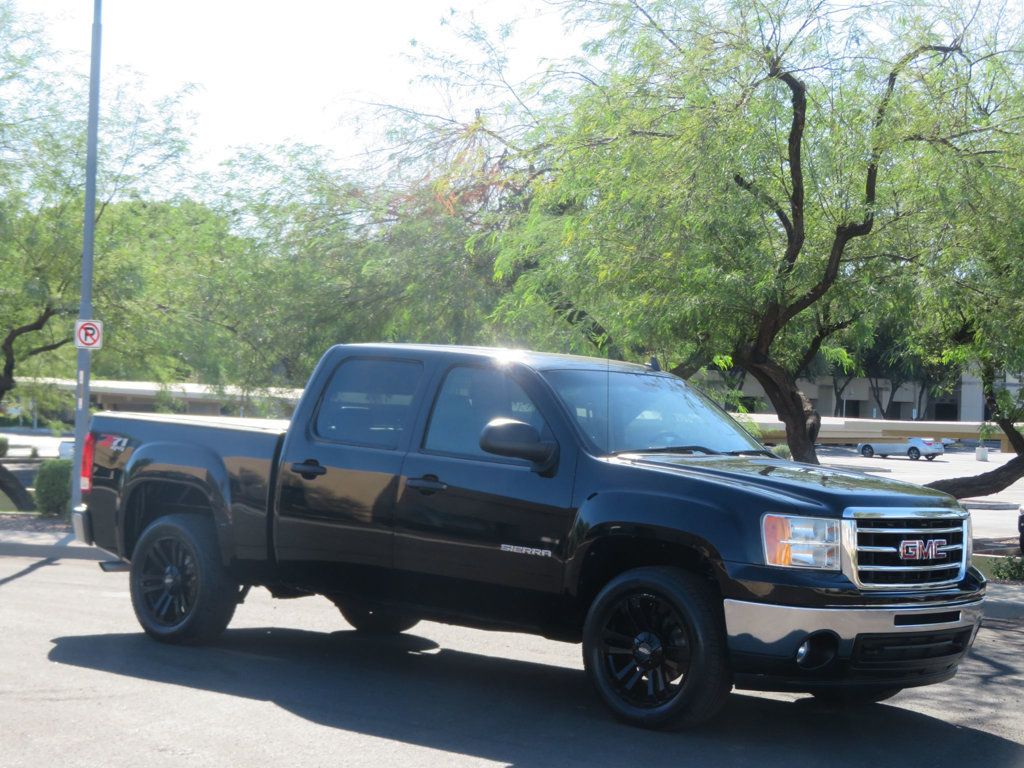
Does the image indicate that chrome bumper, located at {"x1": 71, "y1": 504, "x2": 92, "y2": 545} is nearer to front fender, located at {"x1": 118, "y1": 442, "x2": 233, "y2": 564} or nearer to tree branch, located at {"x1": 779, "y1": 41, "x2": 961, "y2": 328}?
front fender, located at {"x1": 118, "y1": 442, "x2": 233, "y2": 564}

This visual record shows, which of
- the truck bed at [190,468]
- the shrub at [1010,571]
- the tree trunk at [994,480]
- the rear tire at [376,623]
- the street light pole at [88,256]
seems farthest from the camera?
the tree trunk at [994,480]

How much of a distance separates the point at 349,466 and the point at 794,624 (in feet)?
9.23

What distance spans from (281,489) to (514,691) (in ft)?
6.05

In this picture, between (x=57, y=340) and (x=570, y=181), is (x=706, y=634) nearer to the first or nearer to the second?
(x=570, y=181)

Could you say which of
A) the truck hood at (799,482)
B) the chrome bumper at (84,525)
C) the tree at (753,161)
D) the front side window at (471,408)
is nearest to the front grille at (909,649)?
the truck hood at (799,482)

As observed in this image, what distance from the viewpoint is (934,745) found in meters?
6.27

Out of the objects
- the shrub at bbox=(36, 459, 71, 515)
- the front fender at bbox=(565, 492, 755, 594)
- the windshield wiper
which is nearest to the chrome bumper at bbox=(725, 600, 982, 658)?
the front fender at bbox=(565, 492, 755, 594)

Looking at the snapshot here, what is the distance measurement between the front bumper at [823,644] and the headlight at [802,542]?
0.22 meters

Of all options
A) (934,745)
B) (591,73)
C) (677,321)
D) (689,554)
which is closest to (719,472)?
(689,554)

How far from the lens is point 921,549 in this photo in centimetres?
628

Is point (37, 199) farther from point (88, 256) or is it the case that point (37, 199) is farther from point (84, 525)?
point (84, 525)

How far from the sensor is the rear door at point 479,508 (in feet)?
21.9

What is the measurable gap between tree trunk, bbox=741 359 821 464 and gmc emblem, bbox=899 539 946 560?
881 cm

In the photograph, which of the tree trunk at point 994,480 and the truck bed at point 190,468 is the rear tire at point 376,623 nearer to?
the truck bed at point 190,468
